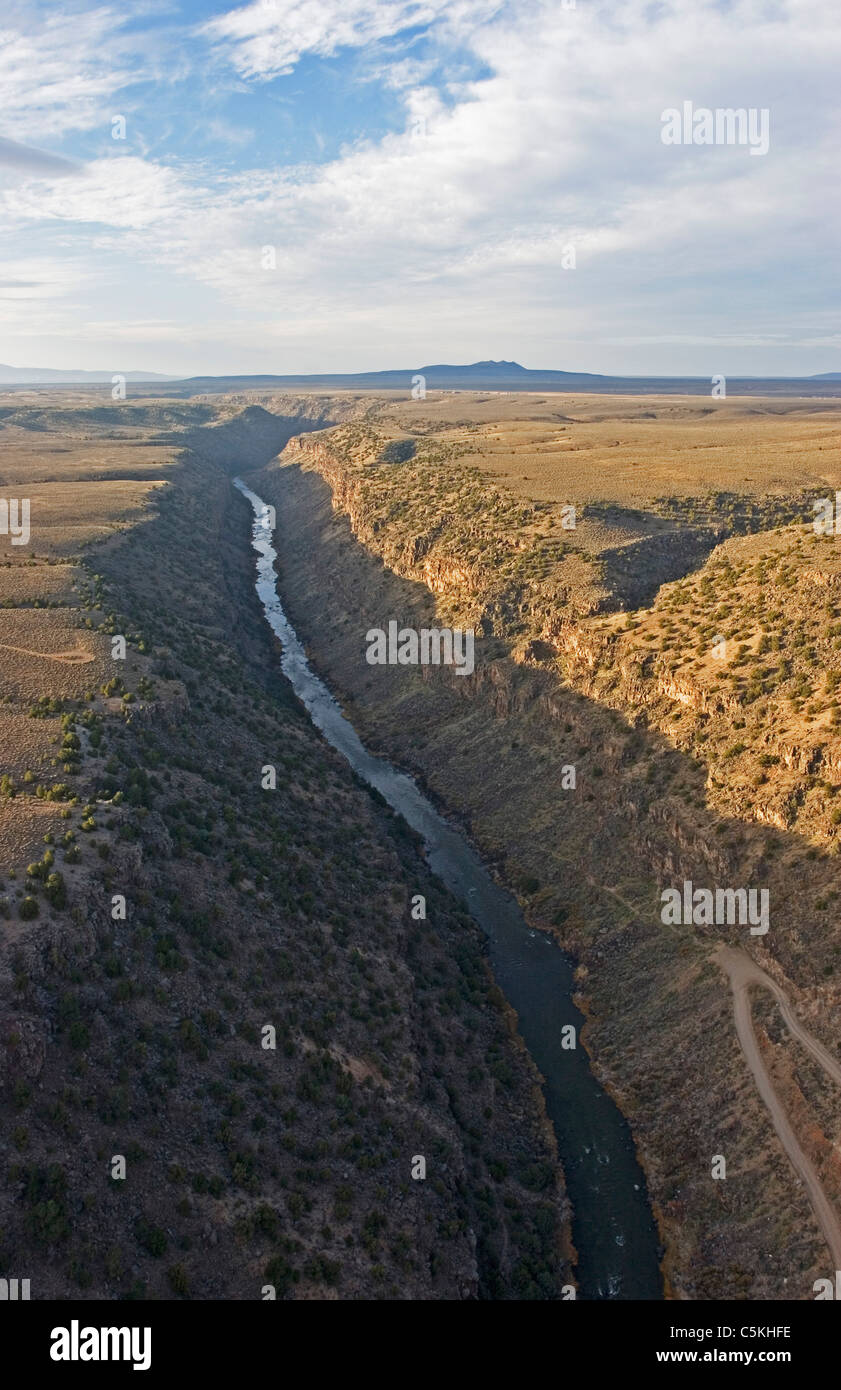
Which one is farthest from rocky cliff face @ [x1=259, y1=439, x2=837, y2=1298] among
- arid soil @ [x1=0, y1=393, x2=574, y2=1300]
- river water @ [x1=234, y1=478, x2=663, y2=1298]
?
arid soil @ [x1=0, y1=393, x2=574, y2=1300]

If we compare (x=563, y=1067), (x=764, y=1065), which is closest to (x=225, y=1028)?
(x=563, y=1067)

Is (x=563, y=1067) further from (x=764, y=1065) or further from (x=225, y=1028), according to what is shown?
(x=225, y=1028)

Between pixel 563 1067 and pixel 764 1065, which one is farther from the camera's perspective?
pixel 563 1067
